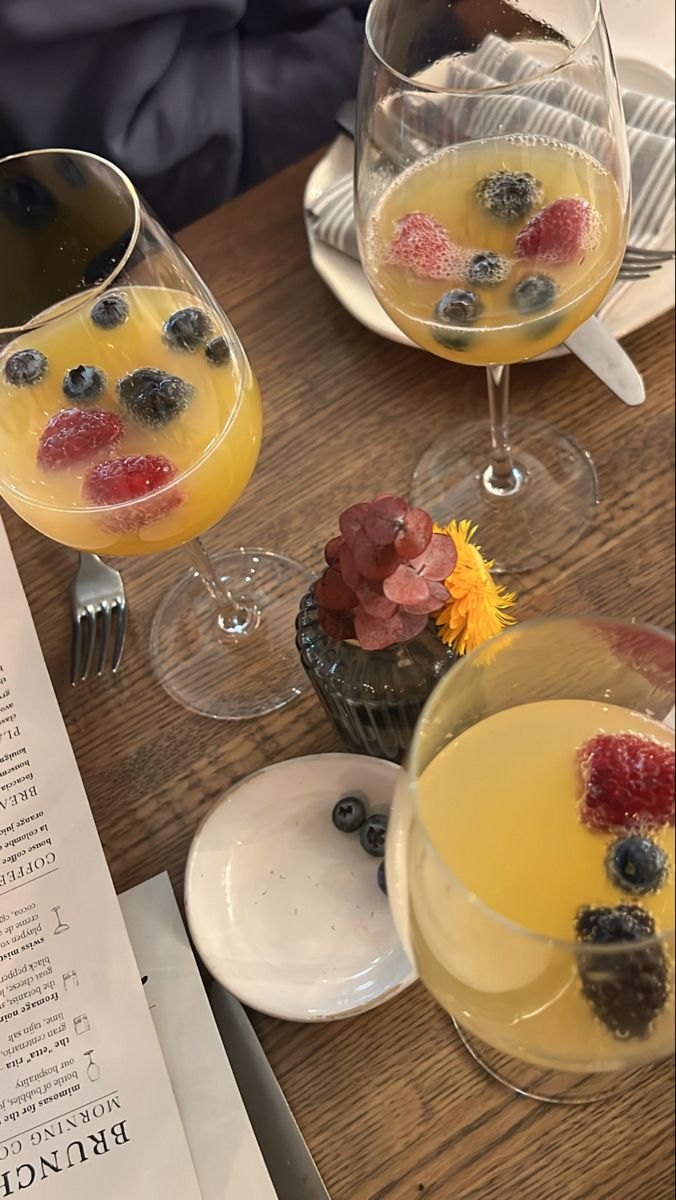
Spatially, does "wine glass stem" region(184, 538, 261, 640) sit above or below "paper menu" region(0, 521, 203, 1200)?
above

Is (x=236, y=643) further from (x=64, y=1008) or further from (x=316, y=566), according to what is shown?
(x=64, y=1008)

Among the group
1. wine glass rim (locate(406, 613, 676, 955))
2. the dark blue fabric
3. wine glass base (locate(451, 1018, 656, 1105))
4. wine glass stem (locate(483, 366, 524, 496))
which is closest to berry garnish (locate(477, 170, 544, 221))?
wine glass stem (locate(483, 366, 524, 496))

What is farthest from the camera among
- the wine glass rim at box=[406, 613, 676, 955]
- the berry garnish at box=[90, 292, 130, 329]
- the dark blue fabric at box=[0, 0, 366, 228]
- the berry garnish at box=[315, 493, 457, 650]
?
the dark blue fabric at box=[0, 0, 366, 228]

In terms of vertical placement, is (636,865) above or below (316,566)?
above

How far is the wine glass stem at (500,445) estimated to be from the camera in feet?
3.05

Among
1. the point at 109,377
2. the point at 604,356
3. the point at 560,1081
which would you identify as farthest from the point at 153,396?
the point at 560,1081

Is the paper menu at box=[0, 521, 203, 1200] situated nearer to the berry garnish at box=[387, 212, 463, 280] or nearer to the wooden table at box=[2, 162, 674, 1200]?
the wooden table at box=[2, 162, 674, 1200]

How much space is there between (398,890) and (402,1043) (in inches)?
6.9

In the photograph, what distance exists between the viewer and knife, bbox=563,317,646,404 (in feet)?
3.14

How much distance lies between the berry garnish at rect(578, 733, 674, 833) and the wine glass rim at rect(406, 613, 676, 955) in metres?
0.04

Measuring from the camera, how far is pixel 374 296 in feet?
3.15

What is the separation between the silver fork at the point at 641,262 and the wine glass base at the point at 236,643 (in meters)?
0.38

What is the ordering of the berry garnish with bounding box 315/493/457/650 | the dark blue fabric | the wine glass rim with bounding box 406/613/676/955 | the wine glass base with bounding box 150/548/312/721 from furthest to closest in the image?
the dark blue fabric → the wine glass base with bounding box 150/548/312/721 → the berry garnish with bounding box 315/493/457/650 → the wine glass rim with bounding box 406/613/676/955

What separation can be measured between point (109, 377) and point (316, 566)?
0.25m
